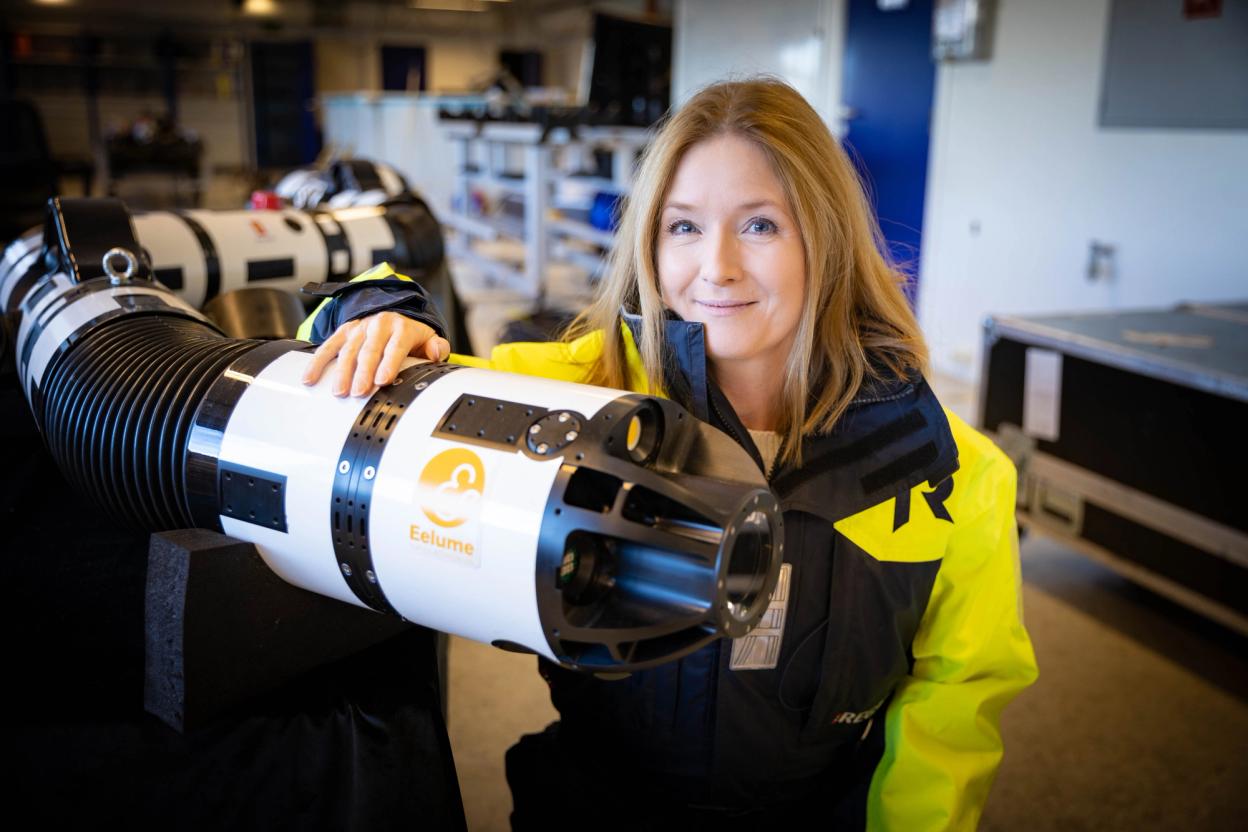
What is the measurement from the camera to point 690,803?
1121 mm

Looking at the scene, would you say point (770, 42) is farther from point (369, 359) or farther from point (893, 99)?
point (369, 359)

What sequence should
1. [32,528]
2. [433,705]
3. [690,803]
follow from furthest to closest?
[690,803]
[32,528]
[433,705]

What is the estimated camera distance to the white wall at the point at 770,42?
541cm

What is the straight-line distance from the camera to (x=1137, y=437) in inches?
88.0

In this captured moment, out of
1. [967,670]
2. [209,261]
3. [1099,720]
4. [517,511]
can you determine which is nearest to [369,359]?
[517,511]

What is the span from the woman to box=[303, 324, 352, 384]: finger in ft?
0.43

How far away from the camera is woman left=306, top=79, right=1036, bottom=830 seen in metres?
1.03

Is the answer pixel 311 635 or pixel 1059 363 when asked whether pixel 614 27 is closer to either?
pixel 1059 363

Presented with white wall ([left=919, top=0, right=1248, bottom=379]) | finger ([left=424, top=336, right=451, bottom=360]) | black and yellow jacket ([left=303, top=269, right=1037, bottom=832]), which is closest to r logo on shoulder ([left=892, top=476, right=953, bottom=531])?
black and yellow jacket ([left=303, top=269, right=1037, bottom=832])

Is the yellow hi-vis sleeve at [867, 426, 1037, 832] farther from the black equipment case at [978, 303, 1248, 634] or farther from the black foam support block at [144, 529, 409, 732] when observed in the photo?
the black equipment case at [978, 303, 1248, 634]

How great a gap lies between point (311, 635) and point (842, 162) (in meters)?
0.72

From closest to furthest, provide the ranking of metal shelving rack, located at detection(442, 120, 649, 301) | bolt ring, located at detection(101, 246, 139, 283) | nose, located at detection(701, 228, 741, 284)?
1. nose, located at detection(701, 228, 741, 284)
2. bolt ring, located at detection(101, 246, 139, 283)
3. metal shelving rack, located at detection(442, 120, 649, 301)

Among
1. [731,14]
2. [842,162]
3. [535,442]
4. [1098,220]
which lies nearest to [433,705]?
[535,442]

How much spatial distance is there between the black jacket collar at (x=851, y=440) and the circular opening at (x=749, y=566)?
0.89 ft
